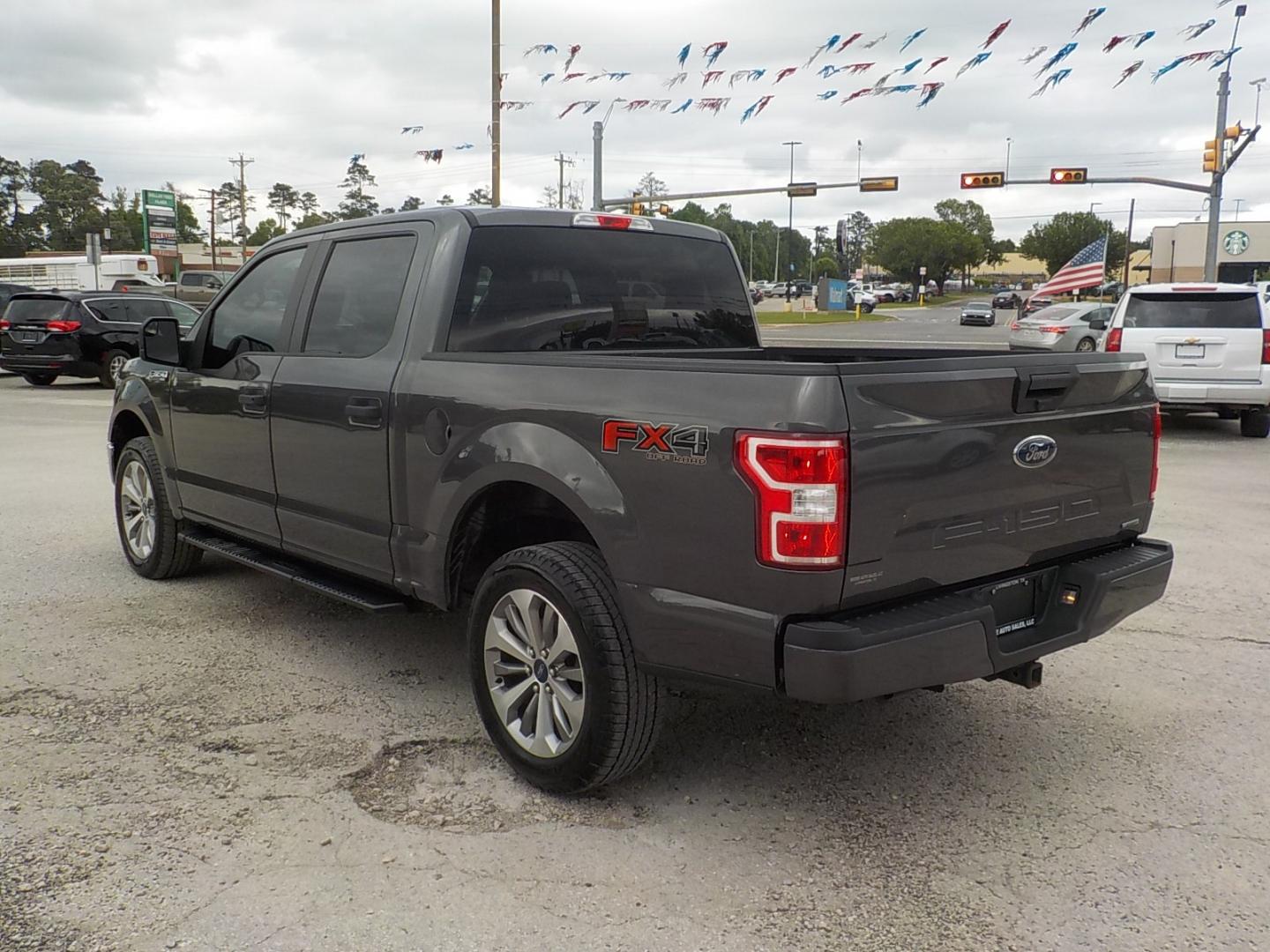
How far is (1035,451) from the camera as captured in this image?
325cm

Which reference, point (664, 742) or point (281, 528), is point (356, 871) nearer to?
point (664, 742)

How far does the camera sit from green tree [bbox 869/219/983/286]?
375ft

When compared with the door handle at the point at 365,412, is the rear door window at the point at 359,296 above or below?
above

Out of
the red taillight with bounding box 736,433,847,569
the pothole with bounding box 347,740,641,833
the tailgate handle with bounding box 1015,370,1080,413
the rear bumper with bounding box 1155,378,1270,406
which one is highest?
the tailgate handle with bounding box 1015,370,1080,413

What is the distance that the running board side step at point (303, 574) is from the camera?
4188 mm

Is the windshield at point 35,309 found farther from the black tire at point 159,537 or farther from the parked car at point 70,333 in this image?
the black tire at point 159,537

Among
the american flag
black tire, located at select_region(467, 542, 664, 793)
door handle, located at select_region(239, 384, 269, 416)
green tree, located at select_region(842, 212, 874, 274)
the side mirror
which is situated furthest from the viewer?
green tree, located at select_region(842, 212, 874, 274)

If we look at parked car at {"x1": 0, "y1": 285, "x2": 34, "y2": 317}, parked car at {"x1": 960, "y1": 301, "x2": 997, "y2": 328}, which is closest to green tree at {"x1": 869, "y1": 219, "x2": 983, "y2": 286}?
parked car at {"x1": 960, "y1": 301, "x2": 997, "y2": 328}

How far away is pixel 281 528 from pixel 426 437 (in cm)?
127

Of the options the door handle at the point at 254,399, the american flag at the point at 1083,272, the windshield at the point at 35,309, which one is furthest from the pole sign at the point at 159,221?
the door handle at the point at 254,399

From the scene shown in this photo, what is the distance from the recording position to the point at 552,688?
11.2 feet

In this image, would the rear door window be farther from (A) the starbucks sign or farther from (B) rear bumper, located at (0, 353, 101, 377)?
(A) the starbucks sign

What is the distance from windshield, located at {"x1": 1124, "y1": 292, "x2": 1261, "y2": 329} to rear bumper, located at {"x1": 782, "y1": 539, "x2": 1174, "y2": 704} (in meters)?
9.23

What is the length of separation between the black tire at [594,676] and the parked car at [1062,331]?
21325 mm
